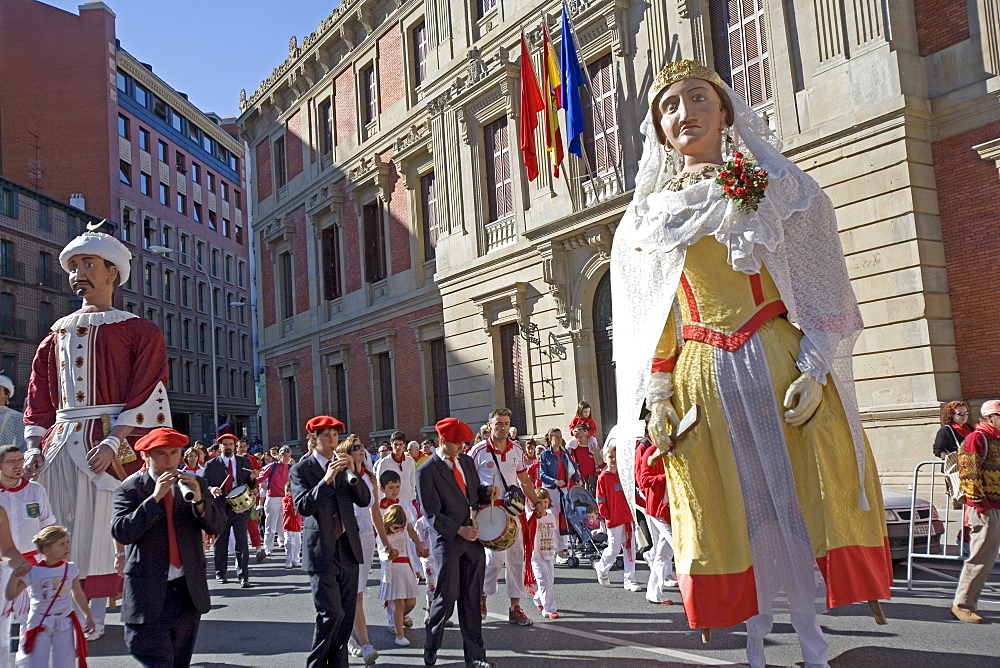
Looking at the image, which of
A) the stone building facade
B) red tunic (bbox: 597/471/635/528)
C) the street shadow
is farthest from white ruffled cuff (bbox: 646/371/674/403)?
red tunic (bbox: 597/471/635/528)

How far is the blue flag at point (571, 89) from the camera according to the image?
59.2 feet

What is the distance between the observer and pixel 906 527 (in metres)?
9.84

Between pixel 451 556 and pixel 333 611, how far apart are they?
1047 mm

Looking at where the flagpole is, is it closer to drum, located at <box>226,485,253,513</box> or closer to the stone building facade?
the stone building facade

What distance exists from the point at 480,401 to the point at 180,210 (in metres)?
38.6

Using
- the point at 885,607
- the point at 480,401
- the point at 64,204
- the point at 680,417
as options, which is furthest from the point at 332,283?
the point at 680,417

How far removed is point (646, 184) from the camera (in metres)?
5.02

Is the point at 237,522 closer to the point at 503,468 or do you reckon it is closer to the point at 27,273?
the point at 503,468

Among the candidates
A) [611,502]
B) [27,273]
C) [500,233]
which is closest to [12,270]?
[27,273]

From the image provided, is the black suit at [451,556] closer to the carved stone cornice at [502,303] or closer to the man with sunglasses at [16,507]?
the man with sunglasses at [16,507]

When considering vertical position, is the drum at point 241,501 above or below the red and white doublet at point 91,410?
below

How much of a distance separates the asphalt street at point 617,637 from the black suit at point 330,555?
104cm

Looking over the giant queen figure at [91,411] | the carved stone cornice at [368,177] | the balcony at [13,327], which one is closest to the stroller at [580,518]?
the giant queen figure at [91,411]

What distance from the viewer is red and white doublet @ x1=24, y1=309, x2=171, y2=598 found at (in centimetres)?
557
